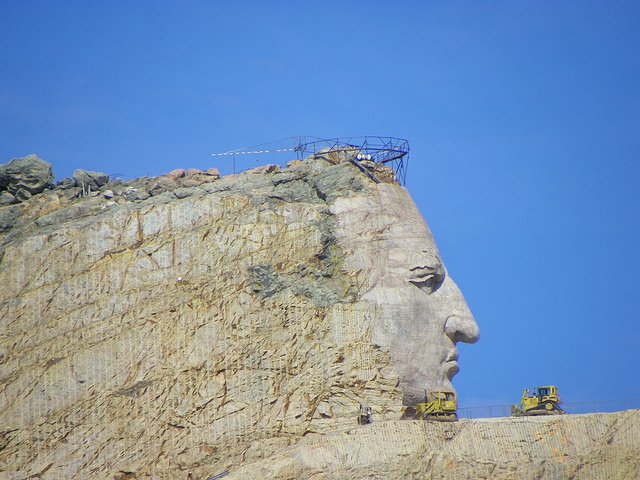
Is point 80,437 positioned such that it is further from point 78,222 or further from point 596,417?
point 596,417

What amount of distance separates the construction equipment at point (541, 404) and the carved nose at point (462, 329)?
3160 millimetres

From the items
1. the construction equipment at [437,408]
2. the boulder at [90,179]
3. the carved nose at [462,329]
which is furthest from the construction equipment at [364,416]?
the boulder at [90,179]

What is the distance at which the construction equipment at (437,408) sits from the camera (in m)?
56.8

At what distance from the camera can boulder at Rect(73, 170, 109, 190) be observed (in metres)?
→ 62.6

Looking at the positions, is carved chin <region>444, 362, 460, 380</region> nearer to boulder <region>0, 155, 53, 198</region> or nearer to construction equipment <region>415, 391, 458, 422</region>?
construction equipment <region>415, 391, 458, 422</region>

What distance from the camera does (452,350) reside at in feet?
194

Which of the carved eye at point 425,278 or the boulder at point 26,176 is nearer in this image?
the carved eye at point 425,278

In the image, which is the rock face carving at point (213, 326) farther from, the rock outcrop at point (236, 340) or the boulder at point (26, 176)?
the boulder at point (26, 176)

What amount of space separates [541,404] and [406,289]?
6.75 metres

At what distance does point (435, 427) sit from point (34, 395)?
13389 mm

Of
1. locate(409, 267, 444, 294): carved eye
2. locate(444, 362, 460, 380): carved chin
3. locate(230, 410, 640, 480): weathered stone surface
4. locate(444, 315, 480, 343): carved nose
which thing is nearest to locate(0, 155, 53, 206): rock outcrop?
locate(230, 410, 640, 480): weathered stone surface

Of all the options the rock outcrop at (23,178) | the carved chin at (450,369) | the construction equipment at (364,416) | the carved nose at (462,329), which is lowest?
the construction equipment at (364,416)

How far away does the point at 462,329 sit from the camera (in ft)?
194

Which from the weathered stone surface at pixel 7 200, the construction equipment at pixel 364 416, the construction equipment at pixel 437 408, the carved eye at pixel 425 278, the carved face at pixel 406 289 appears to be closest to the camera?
the construction equipment at pixel 364 416
